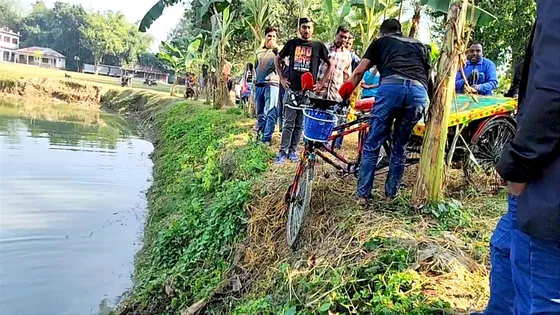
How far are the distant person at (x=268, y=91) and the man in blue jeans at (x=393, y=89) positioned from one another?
9.78 feet

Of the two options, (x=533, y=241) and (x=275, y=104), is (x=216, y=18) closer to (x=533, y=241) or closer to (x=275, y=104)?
(x=275, y=104)

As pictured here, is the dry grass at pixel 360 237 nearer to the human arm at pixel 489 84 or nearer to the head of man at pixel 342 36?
the human arm at pixel 489 84

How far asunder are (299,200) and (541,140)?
232 centimetres

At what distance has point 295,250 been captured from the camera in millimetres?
3686

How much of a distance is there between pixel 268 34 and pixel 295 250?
427cm

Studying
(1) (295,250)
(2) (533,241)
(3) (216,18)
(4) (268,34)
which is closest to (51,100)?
(3) (216,18)

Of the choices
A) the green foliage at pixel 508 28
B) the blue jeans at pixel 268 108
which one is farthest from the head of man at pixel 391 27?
the green foliage at pixel 508 28

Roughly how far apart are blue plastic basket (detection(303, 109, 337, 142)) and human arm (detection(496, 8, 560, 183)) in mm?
1921

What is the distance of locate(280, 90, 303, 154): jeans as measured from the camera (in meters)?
5.49

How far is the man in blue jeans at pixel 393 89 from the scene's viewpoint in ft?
11.7

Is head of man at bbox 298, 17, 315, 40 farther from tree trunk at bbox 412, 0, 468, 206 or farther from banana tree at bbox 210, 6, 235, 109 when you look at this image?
banana tree at bbox 210, 6, 235, 109

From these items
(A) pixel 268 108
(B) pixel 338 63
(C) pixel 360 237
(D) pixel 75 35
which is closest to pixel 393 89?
(C) pixel 360 237

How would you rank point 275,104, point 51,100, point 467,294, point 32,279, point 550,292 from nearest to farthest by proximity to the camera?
point 550,292 → point 467,294 → point 32,279 → point 275,104 → point 51,100

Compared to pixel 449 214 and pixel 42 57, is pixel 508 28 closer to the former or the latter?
pixel 449 214
